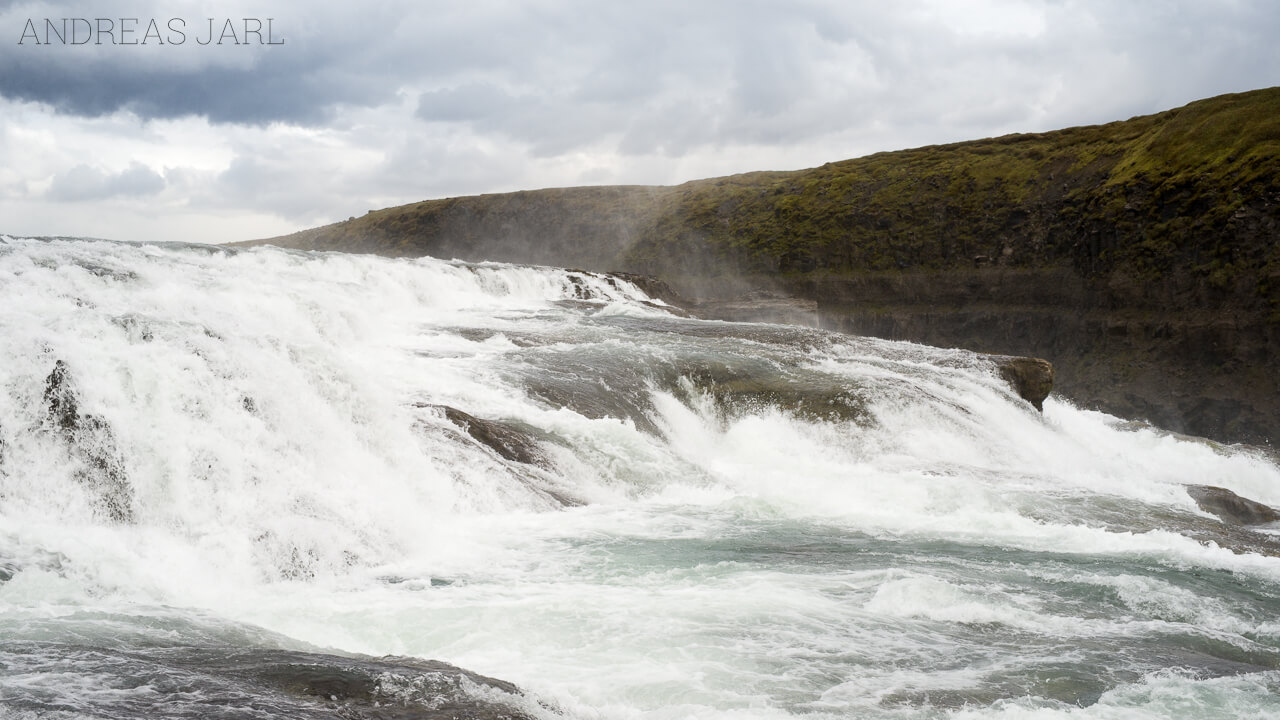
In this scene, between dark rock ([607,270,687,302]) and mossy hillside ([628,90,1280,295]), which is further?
dark rock ([607,270,687,302])

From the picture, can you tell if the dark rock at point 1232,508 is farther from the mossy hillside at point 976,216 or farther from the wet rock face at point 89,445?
the mossy hillside at point 976,216

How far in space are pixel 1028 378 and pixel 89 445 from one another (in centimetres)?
1821

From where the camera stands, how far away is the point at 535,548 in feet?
32.1

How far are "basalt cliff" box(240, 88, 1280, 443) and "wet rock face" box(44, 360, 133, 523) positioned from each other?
31477 millimetres

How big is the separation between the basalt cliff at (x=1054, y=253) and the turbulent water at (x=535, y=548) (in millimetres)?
18332

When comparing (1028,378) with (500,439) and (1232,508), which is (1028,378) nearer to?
(1232,508)

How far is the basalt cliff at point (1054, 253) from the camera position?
3206 cm

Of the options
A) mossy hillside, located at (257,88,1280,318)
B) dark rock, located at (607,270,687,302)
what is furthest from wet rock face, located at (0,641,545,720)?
dark rock, located at (607,270,687,302)

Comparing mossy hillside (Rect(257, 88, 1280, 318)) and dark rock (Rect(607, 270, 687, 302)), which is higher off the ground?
mossy hillside (Rect(257, 88, 1280, 318))

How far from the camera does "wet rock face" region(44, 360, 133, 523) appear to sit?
8281mm

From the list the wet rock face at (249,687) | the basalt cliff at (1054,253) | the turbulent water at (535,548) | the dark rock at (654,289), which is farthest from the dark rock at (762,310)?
the wet rock face at (249,687)

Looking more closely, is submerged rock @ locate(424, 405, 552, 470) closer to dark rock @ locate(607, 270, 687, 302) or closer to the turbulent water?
the turbulent water

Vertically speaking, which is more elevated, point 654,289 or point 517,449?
point 654,289

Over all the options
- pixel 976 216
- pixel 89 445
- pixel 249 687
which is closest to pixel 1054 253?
pixel 976 216
